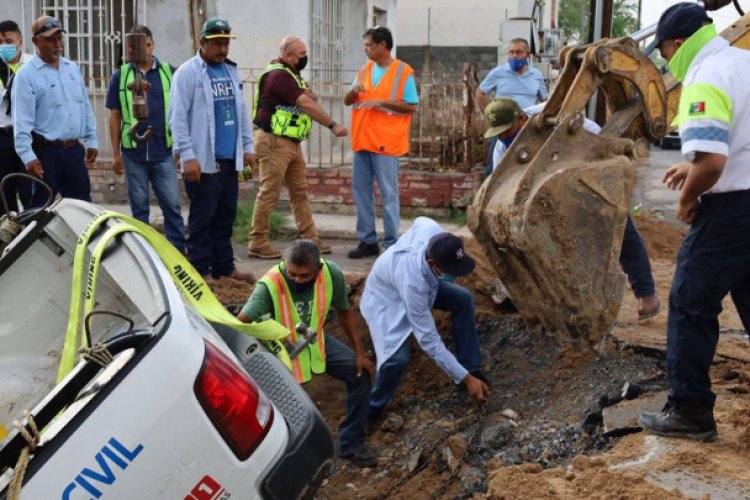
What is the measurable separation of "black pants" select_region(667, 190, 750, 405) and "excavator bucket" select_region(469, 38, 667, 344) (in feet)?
3.64

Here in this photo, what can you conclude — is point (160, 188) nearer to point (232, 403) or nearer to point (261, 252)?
point (261, 252)

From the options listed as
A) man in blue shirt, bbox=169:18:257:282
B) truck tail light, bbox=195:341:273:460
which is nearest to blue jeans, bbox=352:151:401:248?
man in blue shirt, bbox=169:18:257:282

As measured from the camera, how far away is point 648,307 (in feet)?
20.9

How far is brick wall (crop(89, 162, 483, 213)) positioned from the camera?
11156 millimetres

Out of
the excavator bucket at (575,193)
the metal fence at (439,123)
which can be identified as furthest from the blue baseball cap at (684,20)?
the metal fence at (439,123)

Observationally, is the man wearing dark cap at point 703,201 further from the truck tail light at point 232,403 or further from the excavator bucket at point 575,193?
the truck tail light at point 232,403

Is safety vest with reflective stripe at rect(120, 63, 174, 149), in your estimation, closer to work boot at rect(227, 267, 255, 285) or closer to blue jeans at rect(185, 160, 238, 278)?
blue jeans at rect(185, 160, 238, 278)

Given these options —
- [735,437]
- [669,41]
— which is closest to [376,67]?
[669,41]

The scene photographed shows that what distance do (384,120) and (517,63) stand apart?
231 cm

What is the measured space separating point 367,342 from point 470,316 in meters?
1.23

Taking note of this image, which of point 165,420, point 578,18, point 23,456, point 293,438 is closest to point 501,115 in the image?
point 293,438

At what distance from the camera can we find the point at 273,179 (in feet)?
28.7

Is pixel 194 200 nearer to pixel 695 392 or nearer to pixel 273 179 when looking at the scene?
pixel 273 179

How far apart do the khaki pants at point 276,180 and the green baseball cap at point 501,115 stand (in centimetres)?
263
